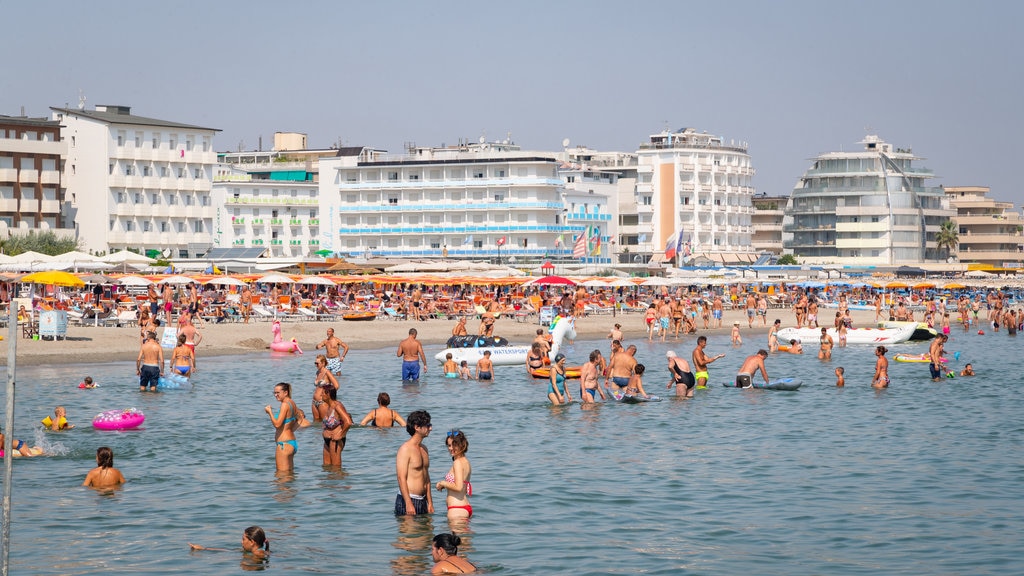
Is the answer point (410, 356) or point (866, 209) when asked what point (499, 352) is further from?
point (866, 209)

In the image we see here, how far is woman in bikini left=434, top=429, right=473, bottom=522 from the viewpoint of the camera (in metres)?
12.5

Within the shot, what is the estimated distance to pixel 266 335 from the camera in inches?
1644

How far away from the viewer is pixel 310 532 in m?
13.8

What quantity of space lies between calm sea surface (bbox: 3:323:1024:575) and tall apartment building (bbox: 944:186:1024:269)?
352 ft

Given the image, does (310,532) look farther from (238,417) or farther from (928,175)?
(928,175)

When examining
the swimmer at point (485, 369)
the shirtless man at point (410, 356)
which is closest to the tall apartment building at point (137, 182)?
the swimmer at point (485, 369)

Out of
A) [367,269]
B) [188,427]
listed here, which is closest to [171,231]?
[367,269]

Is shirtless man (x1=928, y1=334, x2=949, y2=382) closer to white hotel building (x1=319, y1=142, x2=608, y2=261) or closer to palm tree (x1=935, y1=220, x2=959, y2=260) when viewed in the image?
white hotel building (x1=319, y1=142, x2=608, y2=261)

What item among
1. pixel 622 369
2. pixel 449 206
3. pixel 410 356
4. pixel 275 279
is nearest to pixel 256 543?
pixel 622 369

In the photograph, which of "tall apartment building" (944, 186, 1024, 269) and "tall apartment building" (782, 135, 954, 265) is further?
"tall apartment building" (944, 186, 1024, 269)

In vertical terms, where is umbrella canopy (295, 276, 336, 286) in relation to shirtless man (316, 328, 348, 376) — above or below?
above

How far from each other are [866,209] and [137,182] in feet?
225

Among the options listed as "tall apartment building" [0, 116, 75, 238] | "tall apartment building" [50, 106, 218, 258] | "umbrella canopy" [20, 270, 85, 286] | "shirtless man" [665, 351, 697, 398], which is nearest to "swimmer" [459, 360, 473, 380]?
"shirtless man" [665, 351, 697, 398]

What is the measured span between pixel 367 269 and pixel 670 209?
5074cm
